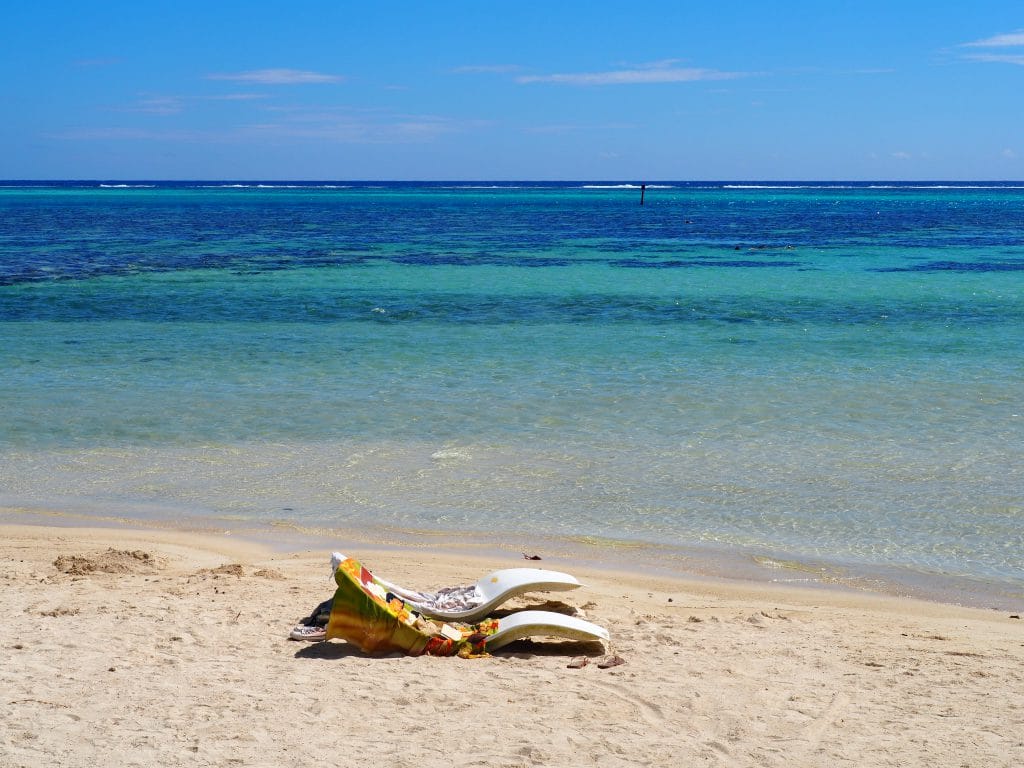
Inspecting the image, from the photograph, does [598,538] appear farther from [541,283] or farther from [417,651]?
[541,283]

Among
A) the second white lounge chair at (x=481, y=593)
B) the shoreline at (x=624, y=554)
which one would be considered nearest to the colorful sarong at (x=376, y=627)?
the second white lounge chair at (x=481, y=593)

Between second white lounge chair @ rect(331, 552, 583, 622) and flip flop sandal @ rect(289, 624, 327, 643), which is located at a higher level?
second white lounge chair @ rect(331, 552, 583, 622)

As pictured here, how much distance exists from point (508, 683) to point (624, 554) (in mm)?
2910

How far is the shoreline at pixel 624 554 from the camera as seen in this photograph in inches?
305

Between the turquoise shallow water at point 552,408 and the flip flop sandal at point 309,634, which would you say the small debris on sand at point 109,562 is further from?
the flip flop sandal at point 309,634

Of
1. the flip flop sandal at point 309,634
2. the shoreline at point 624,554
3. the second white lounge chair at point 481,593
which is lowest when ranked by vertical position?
the shoreline at point 624,554

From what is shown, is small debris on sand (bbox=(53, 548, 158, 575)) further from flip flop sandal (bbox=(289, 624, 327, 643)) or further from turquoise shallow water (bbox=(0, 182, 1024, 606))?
flip flop sandal (bbox=(289, 624, 327, 643))

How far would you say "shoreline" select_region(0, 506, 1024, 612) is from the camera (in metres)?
7.75

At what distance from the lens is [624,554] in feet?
28.0

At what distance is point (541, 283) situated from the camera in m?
27.9

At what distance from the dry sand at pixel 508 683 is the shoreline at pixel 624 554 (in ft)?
0.80

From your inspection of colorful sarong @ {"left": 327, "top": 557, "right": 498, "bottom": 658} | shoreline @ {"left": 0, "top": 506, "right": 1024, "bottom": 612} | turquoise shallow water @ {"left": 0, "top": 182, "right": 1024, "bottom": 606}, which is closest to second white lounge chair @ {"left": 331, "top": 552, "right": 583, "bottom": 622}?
colorful sarong @ {"left": 327, "top": 557, "right": 498, "bottom": 658}

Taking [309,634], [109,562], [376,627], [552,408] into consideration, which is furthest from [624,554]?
[552,408]

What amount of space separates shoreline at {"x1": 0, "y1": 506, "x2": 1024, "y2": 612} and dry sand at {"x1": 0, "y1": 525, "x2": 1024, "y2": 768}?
0.24 meters
